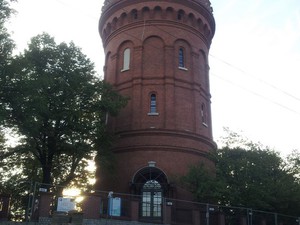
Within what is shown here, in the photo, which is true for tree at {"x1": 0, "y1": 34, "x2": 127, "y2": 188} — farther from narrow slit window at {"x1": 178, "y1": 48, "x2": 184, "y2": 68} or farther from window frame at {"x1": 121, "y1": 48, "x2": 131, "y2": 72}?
narrow slit window at {"x1": 178, "y1": 48, "x2": 184, "y2": 68}

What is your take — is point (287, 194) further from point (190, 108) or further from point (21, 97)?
point (21, 97)

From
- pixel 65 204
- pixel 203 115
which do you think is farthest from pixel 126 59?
pixel 65 204

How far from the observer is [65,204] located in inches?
655

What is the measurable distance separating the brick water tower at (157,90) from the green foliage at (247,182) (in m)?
1.83

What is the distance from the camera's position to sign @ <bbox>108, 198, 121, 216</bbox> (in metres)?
17.9

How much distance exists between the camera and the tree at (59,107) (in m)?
19.4

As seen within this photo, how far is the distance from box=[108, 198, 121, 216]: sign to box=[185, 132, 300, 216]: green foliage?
4974 millimetres

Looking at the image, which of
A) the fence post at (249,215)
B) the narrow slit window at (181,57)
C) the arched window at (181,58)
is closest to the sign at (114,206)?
the fence post at (249,215)

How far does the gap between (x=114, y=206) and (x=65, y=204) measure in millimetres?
2547

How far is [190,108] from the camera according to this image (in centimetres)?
2680

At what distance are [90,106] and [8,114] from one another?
5.88 meters

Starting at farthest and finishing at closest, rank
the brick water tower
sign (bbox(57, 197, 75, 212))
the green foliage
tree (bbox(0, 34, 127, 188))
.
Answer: the brick water tower, the green foliage, tree (bbox(0, 34, 127, 188)), sign (bbox(57, 197, 75, 212))

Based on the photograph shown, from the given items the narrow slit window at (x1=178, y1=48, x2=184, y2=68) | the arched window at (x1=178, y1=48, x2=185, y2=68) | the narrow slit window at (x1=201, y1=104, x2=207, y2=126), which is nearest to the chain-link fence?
the narrow slit window at (x1=201, y1=104, x2=207, y2=126)

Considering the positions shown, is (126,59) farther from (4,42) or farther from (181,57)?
(4,42)
